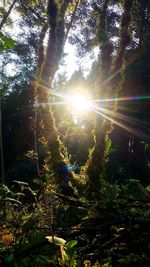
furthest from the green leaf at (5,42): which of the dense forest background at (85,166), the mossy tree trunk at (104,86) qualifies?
the mossy tree trunk at (104,86)

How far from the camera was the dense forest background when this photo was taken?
2.88m

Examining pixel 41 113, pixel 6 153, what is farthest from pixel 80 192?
pixel 6 153

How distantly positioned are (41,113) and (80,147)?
36.4 feet

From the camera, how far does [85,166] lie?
6.38m

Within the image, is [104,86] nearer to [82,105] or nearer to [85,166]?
[85,166]

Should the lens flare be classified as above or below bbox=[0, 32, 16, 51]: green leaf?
above

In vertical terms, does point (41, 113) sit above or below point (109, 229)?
above

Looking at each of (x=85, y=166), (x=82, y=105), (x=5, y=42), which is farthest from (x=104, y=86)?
(x=82, y=105)

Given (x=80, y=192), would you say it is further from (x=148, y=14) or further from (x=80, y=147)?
(x=148, y=14)

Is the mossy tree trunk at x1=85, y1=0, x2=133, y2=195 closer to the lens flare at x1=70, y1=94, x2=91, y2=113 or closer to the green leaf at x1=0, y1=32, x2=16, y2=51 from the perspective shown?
the lens flare at x1=70, y1=94, x2=91, y2=113

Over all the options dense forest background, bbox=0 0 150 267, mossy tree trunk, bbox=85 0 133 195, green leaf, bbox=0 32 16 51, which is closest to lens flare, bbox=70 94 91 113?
dense forest background, bbox=0 0 150 267

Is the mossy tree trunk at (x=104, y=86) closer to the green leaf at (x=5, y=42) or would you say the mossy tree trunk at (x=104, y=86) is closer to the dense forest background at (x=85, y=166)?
the dense forest background at (x=85, y=166)

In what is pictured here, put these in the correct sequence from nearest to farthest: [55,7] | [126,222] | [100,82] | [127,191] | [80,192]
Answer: [126,222], [127,191], [80,192], [100,82], [55,7]

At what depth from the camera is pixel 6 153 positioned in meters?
19.5
